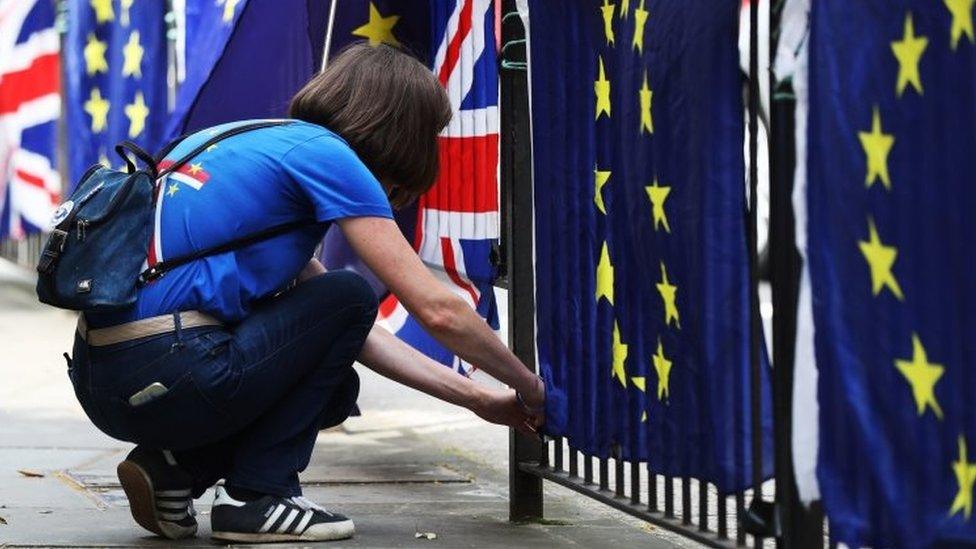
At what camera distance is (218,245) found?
3.87 meters

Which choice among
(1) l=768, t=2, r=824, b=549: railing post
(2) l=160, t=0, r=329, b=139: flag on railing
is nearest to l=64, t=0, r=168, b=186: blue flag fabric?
(2) l=160, t=0, r=329, b=139: flag on railing

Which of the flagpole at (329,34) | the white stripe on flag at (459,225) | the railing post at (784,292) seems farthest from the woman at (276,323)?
the flagpole at (329,34)

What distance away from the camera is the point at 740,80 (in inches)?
124

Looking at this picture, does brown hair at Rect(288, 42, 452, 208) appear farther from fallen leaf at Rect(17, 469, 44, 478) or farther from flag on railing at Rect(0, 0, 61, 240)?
flag on railing at Rect(0, 0, 61, 240)

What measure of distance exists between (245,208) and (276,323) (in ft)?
0.87

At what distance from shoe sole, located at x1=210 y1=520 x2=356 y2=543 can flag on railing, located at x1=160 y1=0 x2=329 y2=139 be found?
2098 mm

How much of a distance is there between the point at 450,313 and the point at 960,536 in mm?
1492

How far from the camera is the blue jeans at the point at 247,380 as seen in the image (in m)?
3.86

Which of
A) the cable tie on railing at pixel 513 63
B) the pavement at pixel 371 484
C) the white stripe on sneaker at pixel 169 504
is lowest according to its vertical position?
the pavement at pixel 371 484

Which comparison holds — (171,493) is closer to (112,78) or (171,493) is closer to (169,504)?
(169,504)

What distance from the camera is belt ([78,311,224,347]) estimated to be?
3842mm

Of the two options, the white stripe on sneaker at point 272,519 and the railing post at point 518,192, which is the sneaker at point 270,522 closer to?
the white stripe on sneaker at point 272,519

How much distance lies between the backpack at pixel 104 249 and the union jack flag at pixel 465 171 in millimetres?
1080

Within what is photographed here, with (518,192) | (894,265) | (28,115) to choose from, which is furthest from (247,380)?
(28,115)
